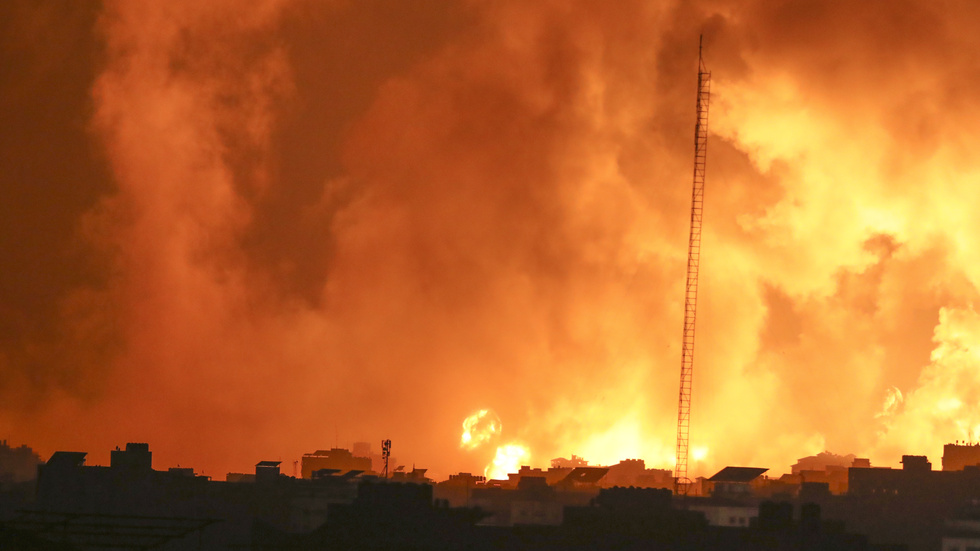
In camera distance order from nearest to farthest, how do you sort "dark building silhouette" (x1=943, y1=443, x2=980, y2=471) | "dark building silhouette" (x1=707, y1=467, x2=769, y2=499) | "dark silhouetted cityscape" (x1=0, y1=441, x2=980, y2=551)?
"dark silhouetted cityscape" (x1=0, y1=441, x2=980, y2=551), "dark building silhouette" (x1=707, y1=467, x2=769, y2=499), "dark building silhouette" (x1=943, y1=443, x2=980, y2=471)

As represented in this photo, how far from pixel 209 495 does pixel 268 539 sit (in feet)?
73.0

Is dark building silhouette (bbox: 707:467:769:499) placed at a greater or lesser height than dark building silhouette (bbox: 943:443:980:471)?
lesser

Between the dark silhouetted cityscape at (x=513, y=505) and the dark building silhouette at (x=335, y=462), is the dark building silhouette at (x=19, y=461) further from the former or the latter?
the dark building silhouette at (x=335, y=462)

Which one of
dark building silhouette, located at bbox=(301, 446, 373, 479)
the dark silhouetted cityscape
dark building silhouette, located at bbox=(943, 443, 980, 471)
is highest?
dark building silhouette, located at bbox=(943, 443, 980, 471)

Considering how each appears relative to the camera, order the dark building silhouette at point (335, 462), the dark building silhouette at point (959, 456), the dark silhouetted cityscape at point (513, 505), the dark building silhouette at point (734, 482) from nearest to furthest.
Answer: the dark silhouetted cityscape at point (513, 505), the dark building silhouette at point (734, 482), the dark building silhouette at point (959, 456), the dark building silhouette at point (335, 462)

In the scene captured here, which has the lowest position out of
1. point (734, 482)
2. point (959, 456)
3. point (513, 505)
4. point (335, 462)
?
point (513, 505)

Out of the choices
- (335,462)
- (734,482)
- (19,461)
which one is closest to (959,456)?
(734,482)

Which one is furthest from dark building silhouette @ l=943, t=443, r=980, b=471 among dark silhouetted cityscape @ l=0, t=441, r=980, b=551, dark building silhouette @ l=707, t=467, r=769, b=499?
dark building silhouette @ l=707, t=467, r=769, b=499

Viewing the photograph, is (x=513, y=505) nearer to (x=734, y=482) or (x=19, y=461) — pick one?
(x=734, y=482)

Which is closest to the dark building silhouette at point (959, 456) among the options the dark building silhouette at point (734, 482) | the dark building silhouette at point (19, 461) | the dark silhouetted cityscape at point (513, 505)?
the dark silhouetted cityscape at point (513, 505)

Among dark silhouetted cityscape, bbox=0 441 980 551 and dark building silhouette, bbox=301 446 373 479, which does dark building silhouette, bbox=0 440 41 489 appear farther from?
dark building silhouette, bbox=301 446 373 479

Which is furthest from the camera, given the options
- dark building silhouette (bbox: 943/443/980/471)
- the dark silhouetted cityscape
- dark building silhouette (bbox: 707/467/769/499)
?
dark building silhouette (bbox: 943/443/980/471)

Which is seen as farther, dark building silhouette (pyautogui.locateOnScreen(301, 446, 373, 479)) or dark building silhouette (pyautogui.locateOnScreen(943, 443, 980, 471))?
dark building silhouette (pyautogui.locateOnScreen(301, 446, 373, 479))

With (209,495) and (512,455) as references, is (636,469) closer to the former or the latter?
(512,455)
